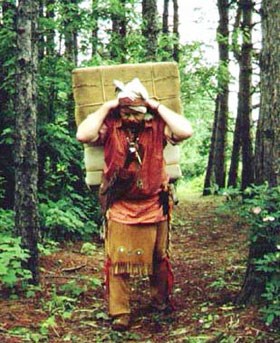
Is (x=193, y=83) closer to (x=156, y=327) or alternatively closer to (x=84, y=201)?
(x=84, y=201)

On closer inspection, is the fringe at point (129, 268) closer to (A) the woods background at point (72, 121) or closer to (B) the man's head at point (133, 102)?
(A) the woods background at point (72, 121)

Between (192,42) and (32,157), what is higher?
Answer: (192,42)

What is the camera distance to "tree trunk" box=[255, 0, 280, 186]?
5504 mm

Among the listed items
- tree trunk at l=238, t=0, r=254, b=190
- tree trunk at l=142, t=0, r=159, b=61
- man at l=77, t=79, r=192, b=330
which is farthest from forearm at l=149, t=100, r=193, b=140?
tree trunk at l=238, t=0, r=254, b=190

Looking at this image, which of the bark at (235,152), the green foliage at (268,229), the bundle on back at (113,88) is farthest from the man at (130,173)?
the bark at (235,152)

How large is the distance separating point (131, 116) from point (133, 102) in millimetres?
150

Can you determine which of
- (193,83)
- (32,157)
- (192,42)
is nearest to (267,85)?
(32,157)

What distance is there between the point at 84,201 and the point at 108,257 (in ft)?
19.7

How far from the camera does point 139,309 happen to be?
21.4 feet

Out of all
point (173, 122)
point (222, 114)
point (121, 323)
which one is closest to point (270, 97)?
point (173, 122)

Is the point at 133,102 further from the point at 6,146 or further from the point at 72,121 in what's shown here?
the point at 72,121

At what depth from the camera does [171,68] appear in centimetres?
660

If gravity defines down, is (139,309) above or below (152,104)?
Result: below

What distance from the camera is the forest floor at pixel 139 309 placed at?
5.29 m
